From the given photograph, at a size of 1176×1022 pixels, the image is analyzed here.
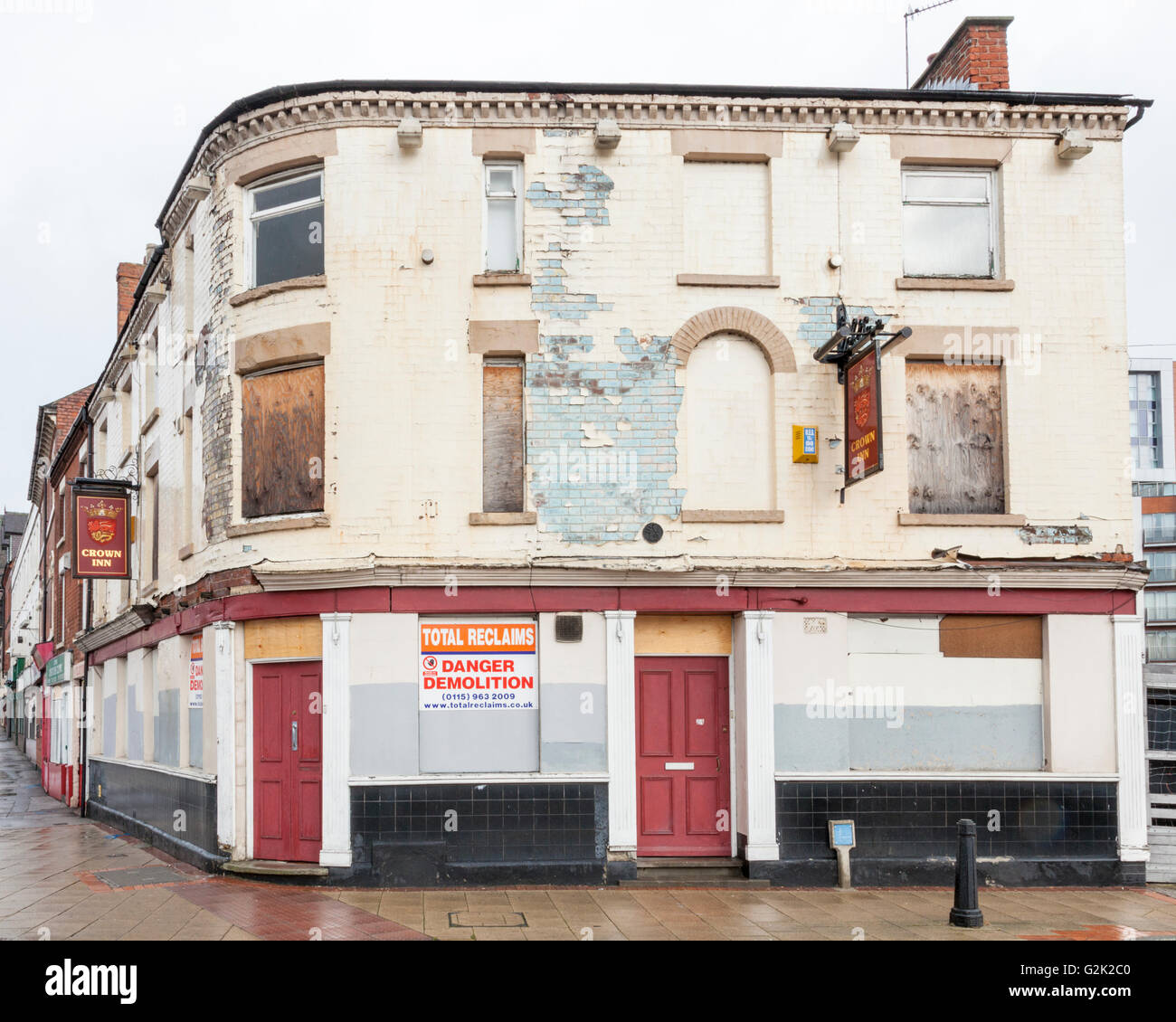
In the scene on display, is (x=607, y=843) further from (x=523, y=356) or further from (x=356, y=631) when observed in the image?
(x=523, y=356)

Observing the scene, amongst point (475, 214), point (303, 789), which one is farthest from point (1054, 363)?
point (303, 789)

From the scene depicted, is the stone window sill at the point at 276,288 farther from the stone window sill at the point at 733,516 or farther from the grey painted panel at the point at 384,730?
the stone window sill at the point at 733,516

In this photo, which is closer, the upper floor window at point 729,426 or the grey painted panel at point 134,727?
the upper floor window at point 729,426

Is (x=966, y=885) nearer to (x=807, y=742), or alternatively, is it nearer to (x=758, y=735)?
(x=807, y=742)

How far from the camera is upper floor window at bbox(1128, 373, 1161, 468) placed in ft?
296

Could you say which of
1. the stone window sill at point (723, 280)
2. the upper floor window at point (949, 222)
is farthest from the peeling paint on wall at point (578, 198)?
the upper floor window at point (949, 222)

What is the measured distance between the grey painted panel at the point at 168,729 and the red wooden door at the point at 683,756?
7.59 m

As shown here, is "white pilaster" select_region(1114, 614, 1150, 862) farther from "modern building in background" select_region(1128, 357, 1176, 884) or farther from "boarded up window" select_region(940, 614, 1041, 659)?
"modern building in background" select_region(1128, 357, 1176, 884)

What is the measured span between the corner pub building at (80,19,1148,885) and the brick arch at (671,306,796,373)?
4 cm

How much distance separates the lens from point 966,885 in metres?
11.6

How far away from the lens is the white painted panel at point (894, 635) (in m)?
14.7

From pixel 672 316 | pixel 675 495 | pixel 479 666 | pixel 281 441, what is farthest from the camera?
pixel 281 441

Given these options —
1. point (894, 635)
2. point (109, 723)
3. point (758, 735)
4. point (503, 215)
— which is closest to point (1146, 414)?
point (109, 723)

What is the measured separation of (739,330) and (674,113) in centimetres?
276
